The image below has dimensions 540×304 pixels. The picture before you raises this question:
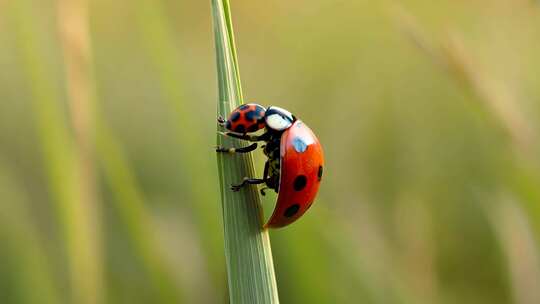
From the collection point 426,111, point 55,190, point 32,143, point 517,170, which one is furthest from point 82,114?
point 426,111

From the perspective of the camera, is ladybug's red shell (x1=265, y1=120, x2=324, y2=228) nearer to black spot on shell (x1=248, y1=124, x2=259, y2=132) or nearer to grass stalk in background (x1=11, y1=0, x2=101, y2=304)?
black spot on shell (x1=248, y1=124, x2=259, y2=132)

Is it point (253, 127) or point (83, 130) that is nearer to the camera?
point (253, 127)

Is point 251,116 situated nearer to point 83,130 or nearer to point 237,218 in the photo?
point 237,218

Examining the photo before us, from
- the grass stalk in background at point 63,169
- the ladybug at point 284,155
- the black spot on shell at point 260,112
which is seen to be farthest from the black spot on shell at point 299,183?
the grass stalk in background at point 63,169

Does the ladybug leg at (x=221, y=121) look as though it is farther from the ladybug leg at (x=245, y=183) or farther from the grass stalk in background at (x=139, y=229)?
the grass stalk in background at (x=139, y=229)

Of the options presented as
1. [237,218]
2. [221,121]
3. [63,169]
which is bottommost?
[237,218]

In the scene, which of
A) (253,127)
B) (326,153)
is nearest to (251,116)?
(253,127)

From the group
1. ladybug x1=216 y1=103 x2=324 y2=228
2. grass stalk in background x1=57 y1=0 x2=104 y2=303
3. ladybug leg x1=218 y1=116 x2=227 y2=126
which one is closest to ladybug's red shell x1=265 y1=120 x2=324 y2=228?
ladybug x1=216 y1=103 x2=324 y2=228
